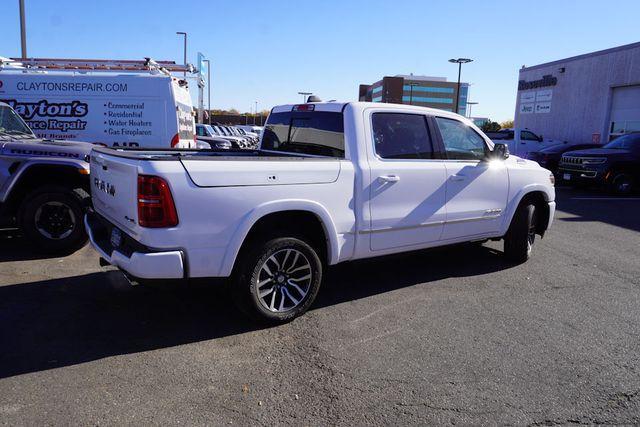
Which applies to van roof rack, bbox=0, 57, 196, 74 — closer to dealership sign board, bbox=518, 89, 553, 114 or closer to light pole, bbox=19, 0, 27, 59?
light pole, bbox=19, 0, 27, 59

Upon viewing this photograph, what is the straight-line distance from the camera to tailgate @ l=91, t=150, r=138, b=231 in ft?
11.7

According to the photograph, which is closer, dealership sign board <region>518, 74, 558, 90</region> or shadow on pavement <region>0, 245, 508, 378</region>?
shadow on pavement <region>0, 245, 508, 378</region>

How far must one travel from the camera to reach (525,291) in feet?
17.5

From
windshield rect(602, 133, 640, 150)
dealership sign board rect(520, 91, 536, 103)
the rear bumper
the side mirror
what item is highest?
dealership sign board rect(520, 91, 536, 103)

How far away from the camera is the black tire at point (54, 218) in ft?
19.7

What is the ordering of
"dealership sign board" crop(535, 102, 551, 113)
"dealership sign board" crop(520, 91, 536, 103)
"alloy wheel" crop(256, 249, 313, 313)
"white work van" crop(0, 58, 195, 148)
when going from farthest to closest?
"dealership sign board" crop(520, 91, 536, 103)
"dealership sign board" crop(535, 102, 551, 113)
"white work van" crop(0, 58, 195, 148)
"alloy wheel" crop(256, 249, 313, 313)

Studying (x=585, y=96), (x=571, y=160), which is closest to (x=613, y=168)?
(x=571, y=160)

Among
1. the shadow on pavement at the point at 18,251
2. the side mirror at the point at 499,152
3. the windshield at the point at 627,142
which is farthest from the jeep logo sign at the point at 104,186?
the windshield at the point at 627,142

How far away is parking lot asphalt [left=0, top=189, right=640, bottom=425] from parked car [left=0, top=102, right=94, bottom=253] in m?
A: 0.44

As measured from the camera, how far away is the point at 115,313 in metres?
4.40

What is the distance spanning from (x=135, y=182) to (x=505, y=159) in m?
4.26

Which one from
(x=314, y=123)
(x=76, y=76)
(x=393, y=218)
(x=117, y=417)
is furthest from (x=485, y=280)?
(x=76, y=76)

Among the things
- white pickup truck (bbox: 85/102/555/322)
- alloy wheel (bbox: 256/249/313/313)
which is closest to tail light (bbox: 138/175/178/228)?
white pickup truck (bbox: 85/102/555/322)

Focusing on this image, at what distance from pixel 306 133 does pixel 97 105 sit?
557 cm
